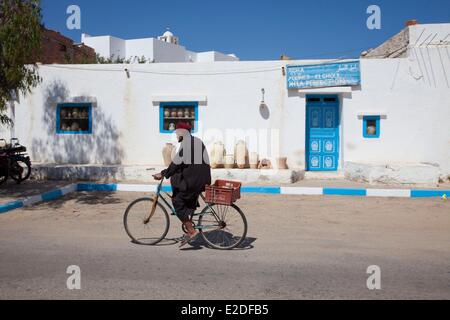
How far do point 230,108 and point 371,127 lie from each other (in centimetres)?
434

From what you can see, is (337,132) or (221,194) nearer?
(221,194)

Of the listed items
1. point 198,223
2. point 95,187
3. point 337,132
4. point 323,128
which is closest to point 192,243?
point 198,223

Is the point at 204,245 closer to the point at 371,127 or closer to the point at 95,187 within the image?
the point at 95,187

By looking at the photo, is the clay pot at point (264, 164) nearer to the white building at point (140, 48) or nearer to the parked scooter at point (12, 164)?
the parked scooter at point (12, 164)

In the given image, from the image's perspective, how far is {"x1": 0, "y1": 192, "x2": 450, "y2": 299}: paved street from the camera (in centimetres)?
388

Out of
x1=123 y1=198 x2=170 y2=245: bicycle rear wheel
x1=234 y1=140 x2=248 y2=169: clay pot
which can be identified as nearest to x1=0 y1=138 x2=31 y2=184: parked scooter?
x1=234 y1=140 x2=248 y2=169: clay pot

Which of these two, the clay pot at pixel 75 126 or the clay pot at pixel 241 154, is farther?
the clay pot at pixel 75 126

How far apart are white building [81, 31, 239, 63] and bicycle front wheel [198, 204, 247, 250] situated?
3326 cm

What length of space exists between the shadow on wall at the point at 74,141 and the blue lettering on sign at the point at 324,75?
591 cm

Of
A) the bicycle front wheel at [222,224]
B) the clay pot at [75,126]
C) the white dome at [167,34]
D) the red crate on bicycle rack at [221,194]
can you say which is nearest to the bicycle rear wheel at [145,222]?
the bicycle front wheel at [222,224]

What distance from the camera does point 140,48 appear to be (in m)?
41.2

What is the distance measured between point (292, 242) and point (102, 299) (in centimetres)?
298

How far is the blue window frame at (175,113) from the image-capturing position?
42.3ft

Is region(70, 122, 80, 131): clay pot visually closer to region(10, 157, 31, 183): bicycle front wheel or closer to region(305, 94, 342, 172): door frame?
region(10, 157, 31, 183): bicycle front wheel
